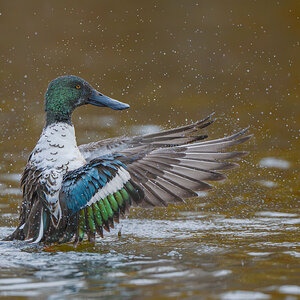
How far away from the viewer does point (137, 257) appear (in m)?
4.82

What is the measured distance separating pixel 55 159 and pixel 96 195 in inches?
17.7

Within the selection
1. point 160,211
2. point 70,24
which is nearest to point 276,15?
point 70,24

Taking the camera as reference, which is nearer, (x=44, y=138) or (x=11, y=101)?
(x=44, y=138)

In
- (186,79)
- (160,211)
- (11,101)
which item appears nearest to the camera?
(160,211)

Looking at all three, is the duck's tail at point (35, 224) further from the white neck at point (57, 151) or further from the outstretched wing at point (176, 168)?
the outstretched wing at point (176, 168)

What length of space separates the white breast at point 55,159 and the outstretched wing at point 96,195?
0.08 m

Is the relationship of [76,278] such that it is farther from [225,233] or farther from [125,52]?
[125,52]

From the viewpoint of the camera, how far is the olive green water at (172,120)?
429cm

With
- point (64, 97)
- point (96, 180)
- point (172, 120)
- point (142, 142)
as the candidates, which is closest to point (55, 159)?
point (96, 180)

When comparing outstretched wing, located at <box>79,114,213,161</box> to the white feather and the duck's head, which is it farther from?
the white feather

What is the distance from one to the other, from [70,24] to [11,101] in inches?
136

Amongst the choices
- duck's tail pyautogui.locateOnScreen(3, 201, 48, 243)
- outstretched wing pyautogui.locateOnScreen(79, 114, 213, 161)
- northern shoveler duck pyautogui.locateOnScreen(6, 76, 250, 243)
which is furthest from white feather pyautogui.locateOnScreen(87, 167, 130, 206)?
outstretched wing pyautogui.locateOnScreen(79, 114, 213, 161)

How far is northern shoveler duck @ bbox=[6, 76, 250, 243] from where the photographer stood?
5.09 meters

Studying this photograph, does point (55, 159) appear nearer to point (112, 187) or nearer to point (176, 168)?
point (112, 187)
